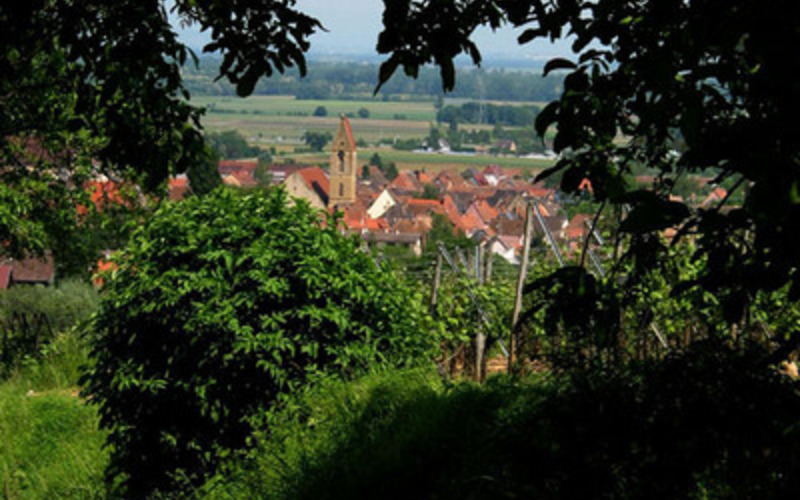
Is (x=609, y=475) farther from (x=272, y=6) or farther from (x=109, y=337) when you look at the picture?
(x=109, y=337)

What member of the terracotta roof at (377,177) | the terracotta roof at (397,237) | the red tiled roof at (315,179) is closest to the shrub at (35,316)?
the terracotta roof at (397,237)

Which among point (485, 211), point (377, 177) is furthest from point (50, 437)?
point (377, 177)

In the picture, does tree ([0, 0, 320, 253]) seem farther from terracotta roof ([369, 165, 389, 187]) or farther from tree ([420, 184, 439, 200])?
terracotta roof ([369, 165, 389, 187])

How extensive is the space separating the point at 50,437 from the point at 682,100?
7.41m

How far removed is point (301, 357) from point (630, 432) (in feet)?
8.44

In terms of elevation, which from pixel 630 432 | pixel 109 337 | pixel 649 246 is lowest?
pixel 109 337

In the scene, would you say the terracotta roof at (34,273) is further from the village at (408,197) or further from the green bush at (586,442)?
the green bush at (586,442)

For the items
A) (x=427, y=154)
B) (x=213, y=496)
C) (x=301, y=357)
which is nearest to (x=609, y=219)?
(x=301, y=357)

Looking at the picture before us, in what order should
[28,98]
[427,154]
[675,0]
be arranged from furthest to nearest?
[427,154], [28,98], [675,0]

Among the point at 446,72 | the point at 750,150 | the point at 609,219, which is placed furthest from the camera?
the point at 609,219

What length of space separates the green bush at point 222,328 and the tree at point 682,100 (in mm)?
2091

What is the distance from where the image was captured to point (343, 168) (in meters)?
121

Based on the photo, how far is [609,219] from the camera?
11.0 metres

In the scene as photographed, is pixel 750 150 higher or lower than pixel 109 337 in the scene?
higher
